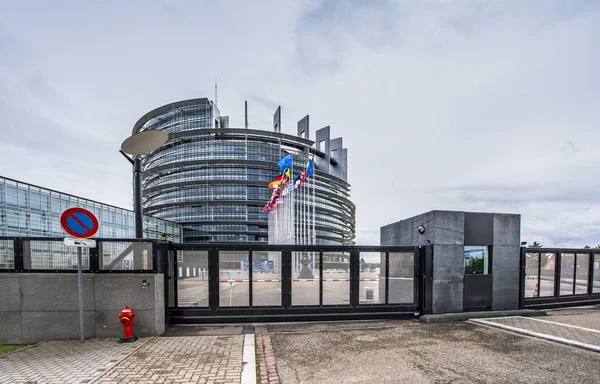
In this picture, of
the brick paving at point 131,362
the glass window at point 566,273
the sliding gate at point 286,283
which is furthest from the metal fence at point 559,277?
the brick paving at point 131,362

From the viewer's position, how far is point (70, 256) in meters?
7.41

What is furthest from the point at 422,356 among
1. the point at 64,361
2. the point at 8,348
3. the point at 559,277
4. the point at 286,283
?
the point at 8,348

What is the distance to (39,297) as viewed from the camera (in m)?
7.19

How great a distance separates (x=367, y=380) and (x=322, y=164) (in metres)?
87.9

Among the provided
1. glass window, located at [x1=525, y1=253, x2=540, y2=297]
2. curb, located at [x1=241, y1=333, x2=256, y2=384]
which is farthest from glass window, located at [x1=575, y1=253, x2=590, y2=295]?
curb, located at [x1=241, y1=333, x2=256, y2=384]

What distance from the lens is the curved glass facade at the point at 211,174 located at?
241 feet

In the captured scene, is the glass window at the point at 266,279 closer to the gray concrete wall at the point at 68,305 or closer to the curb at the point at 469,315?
the gray concrete wall at the point at 68,305

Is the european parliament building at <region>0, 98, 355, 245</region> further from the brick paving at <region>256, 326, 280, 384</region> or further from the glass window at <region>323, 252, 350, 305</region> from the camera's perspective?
the brick paving at <region>256, 326, 280, 384</region>

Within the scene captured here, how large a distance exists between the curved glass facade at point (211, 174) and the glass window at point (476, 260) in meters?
65.7

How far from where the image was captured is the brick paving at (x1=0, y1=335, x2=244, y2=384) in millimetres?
5008

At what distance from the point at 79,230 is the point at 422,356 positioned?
7.83 m

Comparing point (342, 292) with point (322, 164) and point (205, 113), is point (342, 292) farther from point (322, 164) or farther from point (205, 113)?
point (322, 164)

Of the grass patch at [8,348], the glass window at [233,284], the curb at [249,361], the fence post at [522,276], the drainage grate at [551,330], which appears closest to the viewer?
the curb at [249,361]

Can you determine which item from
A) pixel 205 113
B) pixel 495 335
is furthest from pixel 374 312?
pixel 205 113
